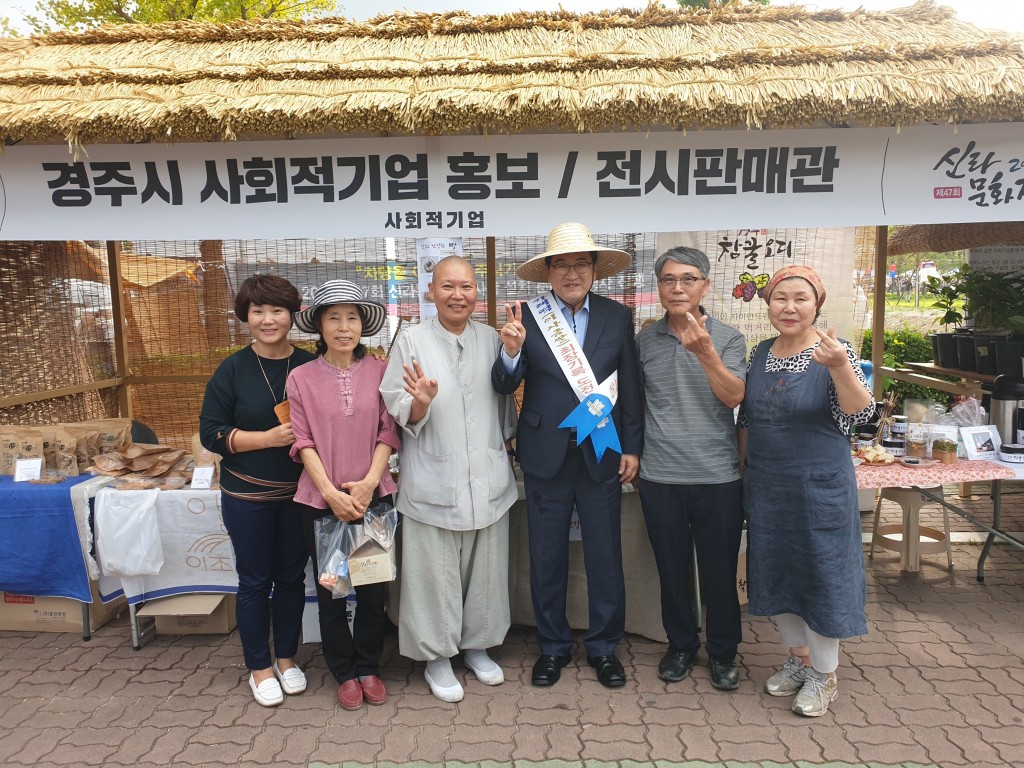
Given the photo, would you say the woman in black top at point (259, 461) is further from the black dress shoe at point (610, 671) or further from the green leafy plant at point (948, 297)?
the green leafy plant at point (948, 297)

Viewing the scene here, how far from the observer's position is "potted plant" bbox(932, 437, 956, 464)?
12.6ft

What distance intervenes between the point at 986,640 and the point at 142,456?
5.03 meters

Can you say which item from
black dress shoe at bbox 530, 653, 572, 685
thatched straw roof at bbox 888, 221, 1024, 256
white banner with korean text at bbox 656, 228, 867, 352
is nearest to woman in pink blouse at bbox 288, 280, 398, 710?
black dress shoe at bbox 530, 653, 572, 685

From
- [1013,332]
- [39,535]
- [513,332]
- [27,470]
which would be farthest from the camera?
[1013,332]

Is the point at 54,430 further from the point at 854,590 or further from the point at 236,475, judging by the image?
the point at 854,590

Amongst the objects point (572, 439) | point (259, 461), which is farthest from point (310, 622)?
point (572, 439)

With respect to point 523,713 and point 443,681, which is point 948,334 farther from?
point 443,681

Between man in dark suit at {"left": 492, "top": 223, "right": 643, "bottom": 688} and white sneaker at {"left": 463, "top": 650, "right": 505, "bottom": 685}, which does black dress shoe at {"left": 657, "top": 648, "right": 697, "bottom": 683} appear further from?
white sneaker at {"left": 463, "top": 650, "right": 505, "bottom": 685}

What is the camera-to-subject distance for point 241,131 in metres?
3.30

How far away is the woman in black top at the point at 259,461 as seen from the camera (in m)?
2.96

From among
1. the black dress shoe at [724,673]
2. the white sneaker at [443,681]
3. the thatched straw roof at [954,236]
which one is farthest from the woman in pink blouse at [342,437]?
the thatched straw roof at [954,236]

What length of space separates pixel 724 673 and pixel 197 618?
2929 mm

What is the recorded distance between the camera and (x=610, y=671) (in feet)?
10.5

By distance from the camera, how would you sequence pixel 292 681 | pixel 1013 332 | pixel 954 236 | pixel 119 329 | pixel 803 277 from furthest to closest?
pixel 954 236 < pixel 1013 332 < pixel 119 329 < pixel 292 681 < pixel 803 277
